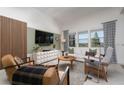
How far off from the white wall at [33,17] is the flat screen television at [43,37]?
0.80 ft

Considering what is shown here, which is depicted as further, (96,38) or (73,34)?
(73,34)

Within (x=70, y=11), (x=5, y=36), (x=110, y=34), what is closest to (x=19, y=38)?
(x=5, y=36)

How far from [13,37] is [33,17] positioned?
149cm

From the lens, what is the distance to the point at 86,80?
243cm

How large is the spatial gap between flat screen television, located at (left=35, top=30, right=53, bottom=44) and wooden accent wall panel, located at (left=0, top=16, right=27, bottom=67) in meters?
0.77

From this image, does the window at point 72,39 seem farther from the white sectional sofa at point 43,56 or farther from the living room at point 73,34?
the white sectional sofa at point 43,56

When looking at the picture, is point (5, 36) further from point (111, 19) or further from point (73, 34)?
point (111, 19)

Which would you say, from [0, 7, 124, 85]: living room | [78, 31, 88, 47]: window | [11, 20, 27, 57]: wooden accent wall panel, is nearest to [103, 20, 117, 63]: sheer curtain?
[0, 7, 124, 85]: living room

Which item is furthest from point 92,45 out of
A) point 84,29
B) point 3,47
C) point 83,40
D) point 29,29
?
point 3,47

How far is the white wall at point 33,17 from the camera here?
3.50 meters

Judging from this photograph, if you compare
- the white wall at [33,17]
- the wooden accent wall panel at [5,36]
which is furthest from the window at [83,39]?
the wooden accent wall panel at [5,36]

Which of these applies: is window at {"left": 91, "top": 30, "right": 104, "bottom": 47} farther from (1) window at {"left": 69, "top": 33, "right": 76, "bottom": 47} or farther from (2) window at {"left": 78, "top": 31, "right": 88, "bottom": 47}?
(1) window at {"left": 69, "top": 33, "right": 76, "bottom": 47}

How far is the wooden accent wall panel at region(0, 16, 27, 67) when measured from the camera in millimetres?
3084

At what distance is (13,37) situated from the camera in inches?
134
